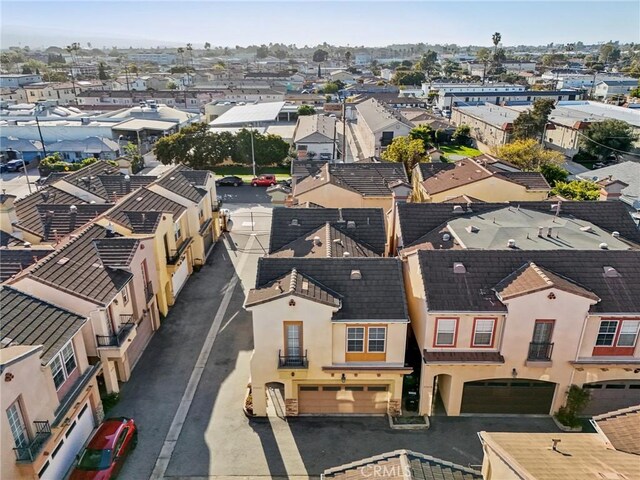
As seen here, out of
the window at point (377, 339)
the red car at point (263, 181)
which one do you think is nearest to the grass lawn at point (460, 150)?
the red car at point (263, 181)

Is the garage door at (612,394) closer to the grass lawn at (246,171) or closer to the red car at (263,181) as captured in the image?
the red car at (263,181)

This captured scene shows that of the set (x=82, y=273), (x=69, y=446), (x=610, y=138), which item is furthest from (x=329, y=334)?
(x=610, y=138)

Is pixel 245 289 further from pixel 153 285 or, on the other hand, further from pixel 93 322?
pixel 93 322

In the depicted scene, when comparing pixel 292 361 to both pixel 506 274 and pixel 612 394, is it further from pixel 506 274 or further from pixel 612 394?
pixel 612 394

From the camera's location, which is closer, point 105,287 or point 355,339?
point 355,339

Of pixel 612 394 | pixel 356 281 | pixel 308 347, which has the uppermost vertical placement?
pixel 356 281

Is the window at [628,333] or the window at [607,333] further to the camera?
the window at [607,333]
